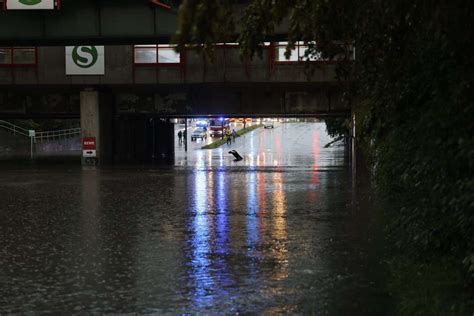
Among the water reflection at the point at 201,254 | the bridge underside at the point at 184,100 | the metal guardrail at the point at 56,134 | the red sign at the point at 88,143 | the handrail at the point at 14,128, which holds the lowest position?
the water reflection at the point at 201,254

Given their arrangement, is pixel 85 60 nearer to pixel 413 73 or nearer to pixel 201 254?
pixel 201 254

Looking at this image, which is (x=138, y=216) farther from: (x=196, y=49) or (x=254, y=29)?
(x=196, y=49)

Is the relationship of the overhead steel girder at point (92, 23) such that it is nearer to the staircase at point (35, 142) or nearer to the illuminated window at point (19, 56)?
the illuminated window at point (19, 56)

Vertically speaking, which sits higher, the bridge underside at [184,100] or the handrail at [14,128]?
the bridge underside at [184,100]

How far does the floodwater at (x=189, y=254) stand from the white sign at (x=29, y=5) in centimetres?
779

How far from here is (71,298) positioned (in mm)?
6184

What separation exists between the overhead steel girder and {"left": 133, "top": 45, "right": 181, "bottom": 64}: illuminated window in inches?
378

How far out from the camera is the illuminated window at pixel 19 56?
32.1 meters

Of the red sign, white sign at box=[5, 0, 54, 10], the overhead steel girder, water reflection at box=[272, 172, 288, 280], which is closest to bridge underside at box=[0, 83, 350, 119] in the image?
the red sign

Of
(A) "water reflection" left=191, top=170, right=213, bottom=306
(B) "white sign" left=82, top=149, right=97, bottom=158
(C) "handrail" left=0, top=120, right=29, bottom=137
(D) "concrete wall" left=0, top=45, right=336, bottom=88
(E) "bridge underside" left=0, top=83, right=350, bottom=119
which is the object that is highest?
(D) "concrete wall" left=0, top=45, right=336, bottom=88

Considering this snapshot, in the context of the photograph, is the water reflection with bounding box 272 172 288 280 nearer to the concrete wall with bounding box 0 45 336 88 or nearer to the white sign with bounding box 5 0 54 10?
the white sign with bounding box 5 0 54 10

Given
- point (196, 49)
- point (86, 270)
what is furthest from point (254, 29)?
point (86, 270)

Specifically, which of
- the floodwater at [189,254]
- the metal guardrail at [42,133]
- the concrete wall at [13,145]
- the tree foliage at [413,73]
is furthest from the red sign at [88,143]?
the tree foliage at [413,73]

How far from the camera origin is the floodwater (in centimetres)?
603
